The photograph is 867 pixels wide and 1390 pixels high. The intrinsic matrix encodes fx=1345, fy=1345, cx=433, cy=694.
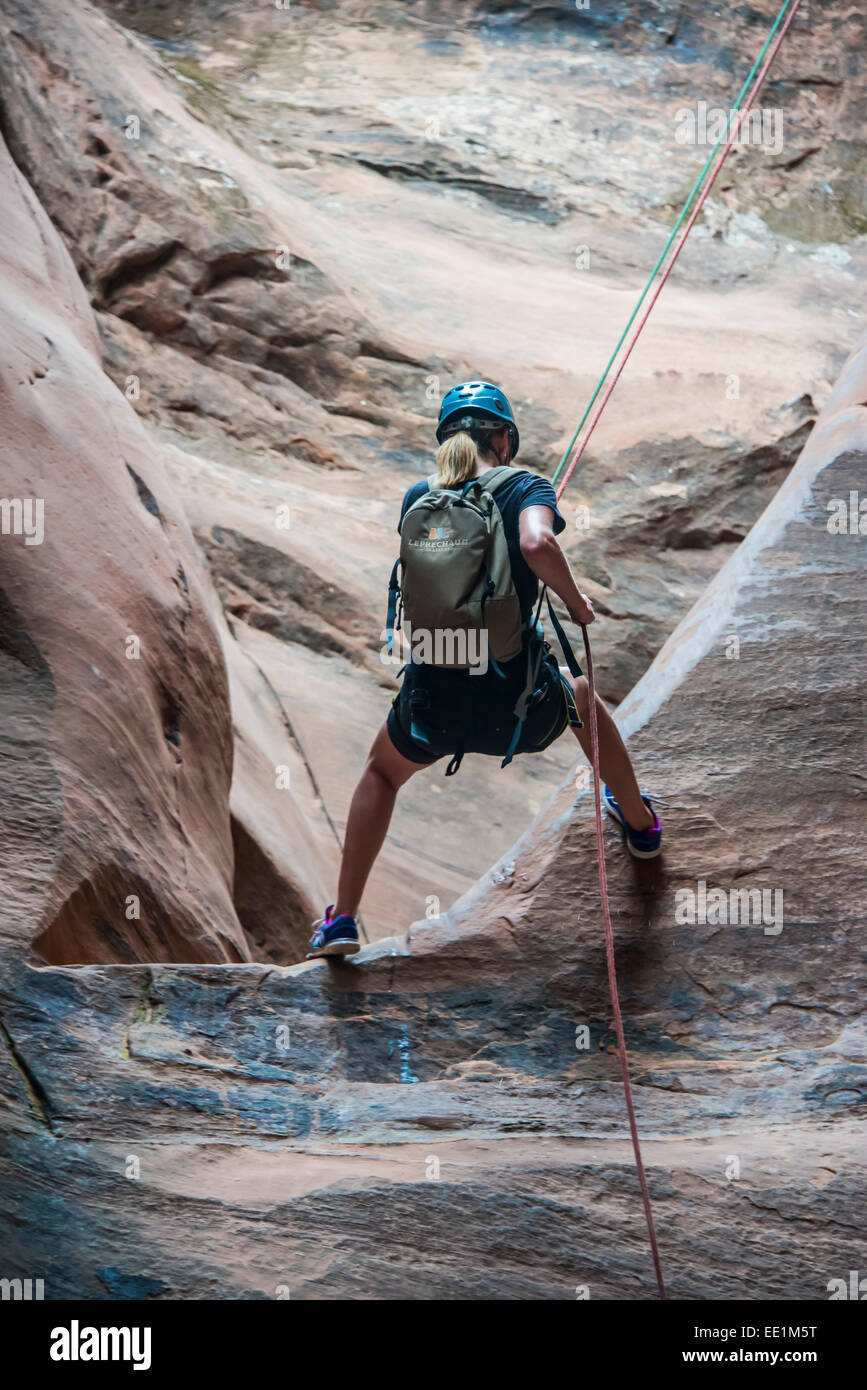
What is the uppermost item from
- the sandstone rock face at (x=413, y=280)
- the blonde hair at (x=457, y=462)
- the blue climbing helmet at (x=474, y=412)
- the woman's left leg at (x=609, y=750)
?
the sandstone rock face at (x=413, y=280)

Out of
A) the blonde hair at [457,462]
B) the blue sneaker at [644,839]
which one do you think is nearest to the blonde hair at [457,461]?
the blonde hair at [457,462]

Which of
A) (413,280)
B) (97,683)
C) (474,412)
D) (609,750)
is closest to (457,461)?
(474,412)

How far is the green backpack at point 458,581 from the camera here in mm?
4273

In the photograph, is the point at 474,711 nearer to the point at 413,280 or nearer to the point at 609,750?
the point at 609,750

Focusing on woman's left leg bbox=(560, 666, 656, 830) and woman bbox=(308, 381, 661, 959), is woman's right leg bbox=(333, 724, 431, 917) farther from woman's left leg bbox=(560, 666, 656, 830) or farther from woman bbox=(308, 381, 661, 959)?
woman's left leg bbox=(560, 666, 656, 830)

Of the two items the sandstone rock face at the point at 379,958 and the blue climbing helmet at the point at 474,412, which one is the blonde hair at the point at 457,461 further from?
the sandstone rock face at the point at 379,958

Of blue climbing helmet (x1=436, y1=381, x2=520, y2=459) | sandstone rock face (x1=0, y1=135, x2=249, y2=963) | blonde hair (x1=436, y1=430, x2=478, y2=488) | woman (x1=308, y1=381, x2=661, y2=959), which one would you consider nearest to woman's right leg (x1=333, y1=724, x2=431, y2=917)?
woman (x1=308, y1=381, x2=661, y2=959)

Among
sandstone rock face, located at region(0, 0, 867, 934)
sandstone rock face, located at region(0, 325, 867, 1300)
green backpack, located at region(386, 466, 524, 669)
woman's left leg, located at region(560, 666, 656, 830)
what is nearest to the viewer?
sandstone rock face, located at region(0, 325, 867, 1300)

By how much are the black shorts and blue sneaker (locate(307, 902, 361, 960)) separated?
670 mm

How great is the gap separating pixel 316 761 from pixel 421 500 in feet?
14.4

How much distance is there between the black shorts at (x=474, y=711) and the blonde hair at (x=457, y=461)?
622 millimetres

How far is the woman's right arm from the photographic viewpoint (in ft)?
13.6

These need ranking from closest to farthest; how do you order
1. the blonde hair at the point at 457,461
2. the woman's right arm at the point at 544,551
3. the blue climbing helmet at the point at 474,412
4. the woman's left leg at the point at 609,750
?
the woman's right arm at the point at 544,551 < the blonde hair at the point at 457,461 < the blue climbing helmet at the point at 474,412 < the woman's left leg at the point at 609,750

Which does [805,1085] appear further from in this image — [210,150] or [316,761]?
[210,150]
